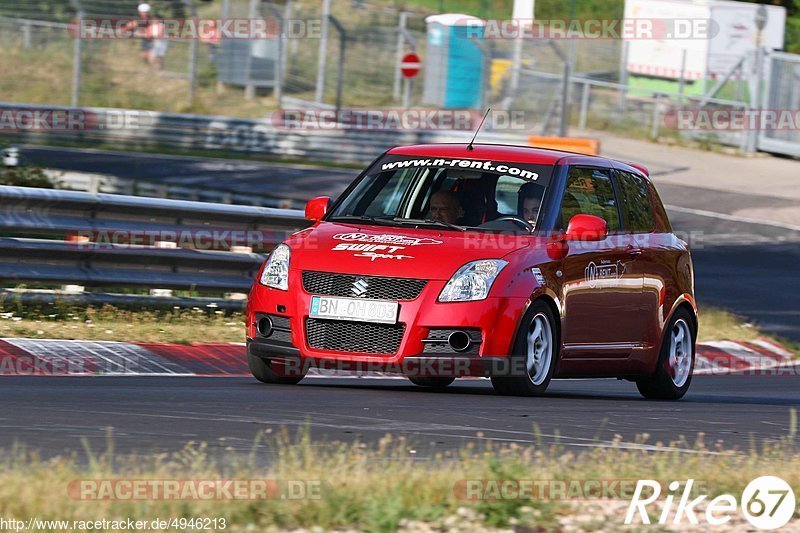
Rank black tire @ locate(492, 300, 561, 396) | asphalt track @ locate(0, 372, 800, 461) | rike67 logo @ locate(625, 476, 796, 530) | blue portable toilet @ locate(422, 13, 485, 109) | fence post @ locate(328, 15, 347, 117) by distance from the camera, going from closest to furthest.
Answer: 1. rike67 logo @ locate(625, 476, 796, 530)
2. asphalt track @ locate(0, 372, 800, 461)
3. black tire @ locate(492, 300, 561, 396)
4. fence post @ locate(328, 15, 347, 117)
5. blue portable toilet @ locate(422, 13, 485, 109)

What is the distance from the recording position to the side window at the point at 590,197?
9781 mm

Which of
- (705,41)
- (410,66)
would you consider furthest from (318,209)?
(705,41)

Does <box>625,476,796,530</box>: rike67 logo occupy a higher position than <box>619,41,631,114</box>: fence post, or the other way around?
<box>619,41,631,114</box>: fence post

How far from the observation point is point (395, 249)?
352 inches

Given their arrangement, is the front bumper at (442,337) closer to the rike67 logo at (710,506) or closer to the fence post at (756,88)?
the rike67 logo at (710,506)

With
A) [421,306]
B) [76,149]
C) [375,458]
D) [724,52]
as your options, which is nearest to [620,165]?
[421,306]

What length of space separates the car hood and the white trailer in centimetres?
2830

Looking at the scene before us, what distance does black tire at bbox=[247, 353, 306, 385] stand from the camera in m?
9.46

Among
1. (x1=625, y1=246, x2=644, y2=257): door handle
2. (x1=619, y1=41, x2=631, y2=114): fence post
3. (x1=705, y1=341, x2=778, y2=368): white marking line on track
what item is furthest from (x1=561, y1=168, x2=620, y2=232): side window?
(x1=619, y1=41, x2=631, y2=114): fence post

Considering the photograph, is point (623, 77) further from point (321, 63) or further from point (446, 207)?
point (446, 207)

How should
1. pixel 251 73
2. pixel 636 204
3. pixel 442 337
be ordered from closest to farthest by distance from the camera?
pixel 442 337 → pixel 636 204 → pixel 251 73

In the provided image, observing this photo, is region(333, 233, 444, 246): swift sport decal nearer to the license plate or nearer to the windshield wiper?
the windshield wiper

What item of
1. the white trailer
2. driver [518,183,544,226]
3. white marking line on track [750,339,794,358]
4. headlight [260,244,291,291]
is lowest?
white marking line on track [750,339,794,358]

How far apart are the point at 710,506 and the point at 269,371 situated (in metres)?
4.43
